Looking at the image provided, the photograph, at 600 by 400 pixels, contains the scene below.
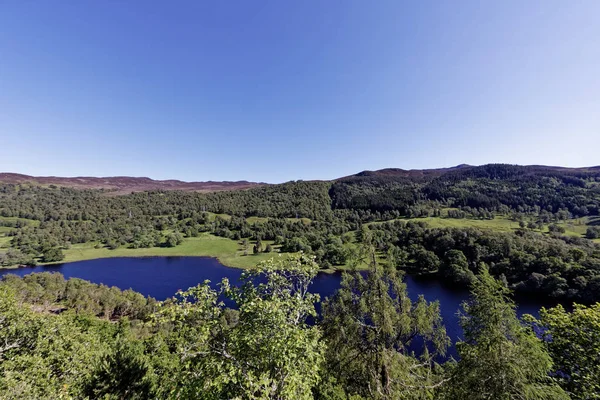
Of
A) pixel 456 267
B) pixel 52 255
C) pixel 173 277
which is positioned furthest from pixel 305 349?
pixel 52 255

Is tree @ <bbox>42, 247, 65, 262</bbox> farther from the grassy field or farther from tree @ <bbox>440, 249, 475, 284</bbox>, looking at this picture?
the grassy field

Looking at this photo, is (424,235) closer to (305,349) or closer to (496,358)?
(496,358)

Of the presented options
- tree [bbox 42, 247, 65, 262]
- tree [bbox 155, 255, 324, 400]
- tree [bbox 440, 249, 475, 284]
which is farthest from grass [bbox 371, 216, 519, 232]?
tree [bbox 42, 247, 65, 262]

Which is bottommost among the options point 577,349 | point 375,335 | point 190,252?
point 190,252

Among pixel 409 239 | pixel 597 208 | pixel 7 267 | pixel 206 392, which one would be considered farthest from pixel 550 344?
pixel 597 208

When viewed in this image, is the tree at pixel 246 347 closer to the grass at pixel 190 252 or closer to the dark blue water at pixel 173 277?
the dark blue water at pixel 173 277

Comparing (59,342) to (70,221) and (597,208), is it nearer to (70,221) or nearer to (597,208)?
(70,221)
